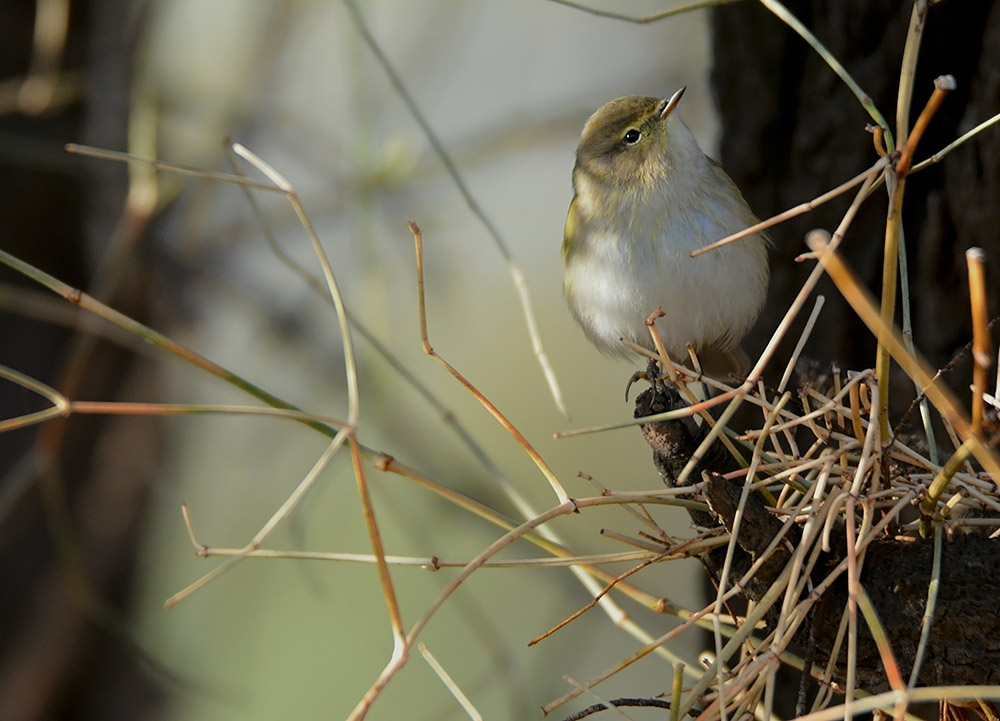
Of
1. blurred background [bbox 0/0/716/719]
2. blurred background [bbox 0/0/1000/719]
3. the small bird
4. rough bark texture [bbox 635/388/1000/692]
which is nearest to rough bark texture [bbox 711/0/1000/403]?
blurred background [bbox 0/0/1000/719]

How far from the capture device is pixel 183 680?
183cm

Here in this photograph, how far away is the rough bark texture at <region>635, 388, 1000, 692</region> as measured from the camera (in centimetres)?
99

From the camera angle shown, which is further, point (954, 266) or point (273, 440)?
point (273, 440)

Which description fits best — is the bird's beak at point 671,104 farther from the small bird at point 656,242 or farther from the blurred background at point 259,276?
the blurred background at point 259,276

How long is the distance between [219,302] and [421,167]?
0.65m

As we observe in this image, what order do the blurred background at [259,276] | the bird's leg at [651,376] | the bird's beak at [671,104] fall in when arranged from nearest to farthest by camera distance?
1. the bird's leg at [651,376]
2. the bird's beak at [671,104]
3. the blurred background at [259,276]

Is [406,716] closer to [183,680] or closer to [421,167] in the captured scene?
[183,680]

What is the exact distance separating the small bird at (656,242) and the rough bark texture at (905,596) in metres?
0.54

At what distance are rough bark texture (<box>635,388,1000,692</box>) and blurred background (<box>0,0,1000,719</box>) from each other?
1.87 ft

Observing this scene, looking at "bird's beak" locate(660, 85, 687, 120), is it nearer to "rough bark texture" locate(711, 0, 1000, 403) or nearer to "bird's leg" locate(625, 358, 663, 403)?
"rough bark texture" locate(711, 0, 1000, 403)

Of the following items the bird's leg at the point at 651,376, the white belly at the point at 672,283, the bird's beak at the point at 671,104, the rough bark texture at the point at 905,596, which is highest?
the bird's beak at the point at 671,104

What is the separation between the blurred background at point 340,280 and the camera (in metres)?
1.70

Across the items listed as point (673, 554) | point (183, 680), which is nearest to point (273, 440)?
point (183, 680)

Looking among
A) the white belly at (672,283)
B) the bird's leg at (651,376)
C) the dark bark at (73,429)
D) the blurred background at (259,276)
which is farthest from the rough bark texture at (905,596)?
the dark bark at (73,429)
